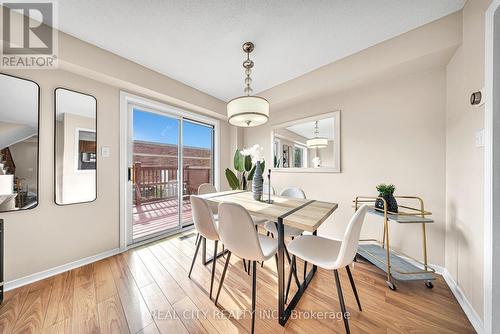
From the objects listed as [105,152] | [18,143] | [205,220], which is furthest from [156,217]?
[205,220]

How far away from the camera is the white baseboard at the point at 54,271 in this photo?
1518 millimetres

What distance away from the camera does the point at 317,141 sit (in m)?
2.60

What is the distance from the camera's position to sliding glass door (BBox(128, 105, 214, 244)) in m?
2.53

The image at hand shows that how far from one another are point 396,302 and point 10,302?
10.4ft

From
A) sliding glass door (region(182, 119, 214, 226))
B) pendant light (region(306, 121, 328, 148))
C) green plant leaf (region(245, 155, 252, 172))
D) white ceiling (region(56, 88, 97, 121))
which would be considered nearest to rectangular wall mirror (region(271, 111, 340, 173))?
pendant light (region(306, 121, 328, 148))

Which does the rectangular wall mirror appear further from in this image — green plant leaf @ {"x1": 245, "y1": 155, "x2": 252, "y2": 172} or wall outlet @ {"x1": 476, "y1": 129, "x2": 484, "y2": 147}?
wall outlet @ {"x1": 476, "y1": 129, "x2": 484, "y2": 147}

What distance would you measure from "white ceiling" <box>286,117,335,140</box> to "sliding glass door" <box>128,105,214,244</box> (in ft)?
5.99

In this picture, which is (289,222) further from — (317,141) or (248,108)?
(317,141)

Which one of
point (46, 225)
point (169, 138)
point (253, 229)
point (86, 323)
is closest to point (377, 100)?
point (253, 229)

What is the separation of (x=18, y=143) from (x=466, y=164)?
3.86m

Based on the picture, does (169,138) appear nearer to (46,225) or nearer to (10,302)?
(46,225)

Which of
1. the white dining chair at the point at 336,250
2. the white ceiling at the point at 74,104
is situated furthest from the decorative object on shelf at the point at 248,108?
the white ceiling at the point at 74,104

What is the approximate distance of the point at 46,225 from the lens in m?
1.69

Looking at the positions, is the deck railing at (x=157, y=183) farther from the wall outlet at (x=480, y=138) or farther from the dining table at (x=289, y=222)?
the wall outlet at (x=480, y=138)
